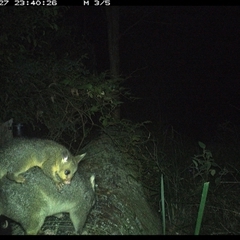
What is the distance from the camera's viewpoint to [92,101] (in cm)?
533

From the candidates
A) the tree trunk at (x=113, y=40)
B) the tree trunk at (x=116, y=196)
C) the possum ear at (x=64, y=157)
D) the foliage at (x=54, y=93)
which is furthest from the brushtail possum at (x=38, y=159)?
the tree trunk at (x=113, y=40)

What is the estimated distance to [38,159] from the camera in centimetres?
363

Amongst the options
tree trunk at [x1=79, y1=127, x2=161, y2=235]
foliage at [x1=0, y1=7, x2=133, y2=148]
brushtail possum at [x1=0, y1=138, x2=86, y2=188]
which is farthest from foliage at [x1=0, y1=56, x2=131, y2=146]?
brushtail possum at [x1=0, y1=138, x2=86, y2=188]

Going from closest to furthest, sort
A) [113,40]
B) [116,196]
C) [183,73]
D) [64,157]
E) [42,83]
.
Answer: [64,157] → [116,196] → [42,83] → [113,40] → [183,73]

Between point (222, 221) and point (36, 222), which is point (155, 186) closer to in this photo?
point (222, 221)

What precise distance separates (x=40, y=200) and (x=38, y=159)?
2.34 feet

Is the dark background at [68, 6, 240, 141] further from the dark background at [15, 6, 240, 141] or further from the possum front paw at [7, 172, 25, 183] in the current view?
A: the possum front paw at [7, 172, 25, 183]

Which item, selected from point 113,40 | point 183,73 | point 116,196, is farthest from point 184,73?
point 116,196

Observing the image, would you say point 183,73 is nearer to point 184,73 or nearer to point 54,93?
point 184,73

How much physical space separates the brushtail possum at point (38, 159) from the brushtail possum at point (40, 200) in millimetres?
91

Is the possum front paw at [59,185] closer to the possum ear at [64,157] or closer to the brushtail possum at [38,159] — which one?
the brushtail possum at [38,159]

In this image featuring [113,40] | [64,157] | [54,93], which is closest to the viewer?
[64,157]

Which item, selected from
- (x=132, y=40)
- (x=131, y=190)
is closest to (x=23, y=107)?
(x=131, y=190)

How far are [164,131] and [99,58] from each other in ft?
10.2
